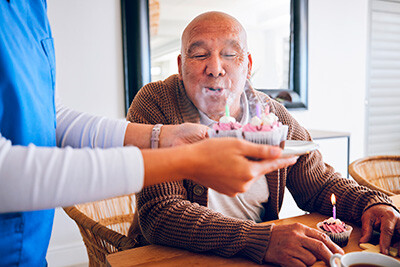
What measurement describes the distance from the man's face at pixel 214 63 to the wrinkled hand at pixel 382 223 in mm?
631

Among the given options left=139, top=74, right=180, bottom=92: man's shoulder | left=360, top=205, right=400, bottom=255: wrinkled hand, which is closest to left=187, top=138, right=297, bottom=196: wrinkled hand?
left=360, top=205, right=400, bottom=255: wrinkled hand

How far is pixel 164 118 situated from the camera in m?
1.29

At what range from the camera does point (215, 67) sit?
1.26 metres

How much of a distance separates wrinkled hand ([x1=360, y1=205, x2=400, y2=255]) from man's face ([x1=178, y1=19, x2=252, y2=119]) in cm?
63

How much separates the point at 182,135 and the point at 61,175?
18.7 inches

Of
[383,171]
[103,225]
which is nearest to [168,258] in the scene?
[103,225]

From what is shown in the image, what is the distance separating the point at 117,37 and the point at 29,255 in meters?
2.11

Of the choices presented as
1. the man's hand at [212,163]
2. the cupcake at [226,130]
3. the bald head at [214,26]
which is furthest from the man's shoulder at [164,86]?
the man's hand at [212,163]

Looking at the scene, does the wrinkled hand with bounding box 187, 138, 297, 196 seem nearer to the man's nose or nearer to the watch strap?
the watch strap

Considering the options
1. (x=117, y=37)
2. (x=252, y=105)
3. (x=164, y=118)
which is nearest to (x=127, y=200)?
(x=164, y=118)

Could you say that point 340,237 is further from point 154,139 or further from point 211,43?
point 211,43

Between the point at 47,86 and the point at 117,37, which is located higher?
the point at 117,37

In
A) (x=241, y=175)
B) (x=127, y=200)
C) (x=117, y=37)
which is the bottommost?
(x=127, y=200)

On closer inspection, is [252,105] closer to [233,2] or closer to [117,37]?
[117,37]
